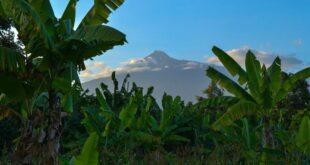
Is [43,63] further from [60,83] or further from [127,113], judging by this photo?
[127,113]

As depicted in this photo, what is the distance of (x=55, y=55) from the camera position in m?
9.56

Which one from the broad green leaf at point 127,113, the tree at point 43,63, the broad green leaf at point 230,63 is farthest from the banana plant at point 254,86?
the tree at point 43,63

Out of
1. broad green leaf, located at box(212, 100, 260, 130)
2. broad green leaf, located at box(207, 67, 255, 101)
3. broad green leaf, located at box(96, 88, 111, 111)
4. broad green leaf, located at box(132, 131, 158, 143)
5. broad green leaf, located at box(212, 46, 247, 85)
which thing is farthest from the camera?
broad green leaf, located at box(132, 131, 158, 143)

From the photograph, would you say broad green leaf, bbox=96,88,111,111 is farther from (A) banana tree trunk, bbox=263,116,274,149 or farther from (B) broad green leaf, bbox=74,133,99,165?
(B) broad green leaf, bbox=74,133,99,165

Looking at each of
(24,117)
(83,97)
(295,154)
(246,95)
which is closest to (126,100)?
(83,97)

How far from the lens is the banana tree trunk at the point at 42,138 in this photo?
867 centimetres

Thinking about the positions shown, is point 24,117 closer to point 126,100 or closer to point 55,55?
point 55,55

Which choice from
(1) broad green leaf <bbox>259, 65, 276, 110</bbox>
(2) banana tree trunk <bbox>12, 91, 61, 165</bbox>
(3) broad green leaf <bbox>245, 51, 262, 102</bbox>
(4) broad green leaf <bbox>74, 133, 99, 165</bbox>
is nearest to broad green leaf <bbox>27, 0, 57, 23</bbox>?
(2) banana tree trunk <bbox>12, 91, 61, 165</bbox>

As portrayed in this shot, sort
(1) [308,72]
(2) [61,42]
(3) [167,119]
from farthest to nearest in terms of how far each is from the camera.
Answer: (3) [167,119]
(1) [308,72]
(2) [61,42]

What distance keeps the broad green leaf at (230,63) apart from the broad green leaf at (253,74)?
0.25 meters

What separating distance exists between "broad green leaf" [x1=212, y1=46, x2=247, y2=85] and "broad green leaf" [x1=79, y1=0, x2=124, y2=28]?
3.33 m

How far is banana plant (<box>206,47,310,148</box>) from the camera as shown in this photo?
42.2 ft

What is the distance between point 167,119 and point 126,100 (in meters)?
4.54

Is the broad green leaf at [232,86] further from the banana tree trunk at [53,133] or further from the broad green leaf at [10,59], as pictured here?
the broad green leaf at [10,59]
